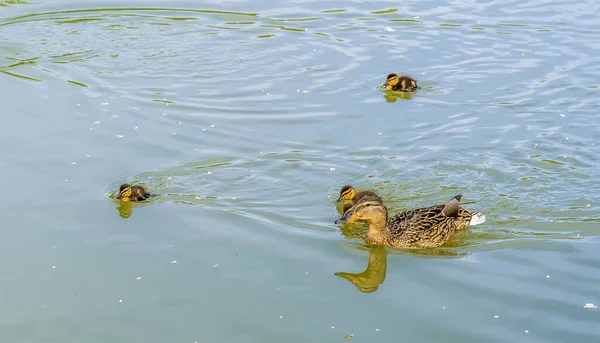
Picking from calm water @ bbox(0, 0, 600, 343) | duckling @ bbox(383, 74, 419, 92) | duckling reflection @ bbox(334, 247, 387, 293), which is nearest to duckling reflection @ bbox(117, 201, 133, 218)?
calm water @ bbox(0, 0, 600, 343)

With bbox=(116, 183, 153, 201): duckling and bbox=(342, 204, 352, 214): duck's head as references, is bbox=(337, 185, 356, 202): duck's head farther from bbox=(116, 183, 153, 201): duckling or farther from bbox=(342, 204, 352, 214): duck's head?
bbox=(116, 183, 153, 201): duckling

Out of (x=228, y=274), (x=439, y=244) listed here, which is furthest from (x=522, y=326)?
(x=228, y=274)

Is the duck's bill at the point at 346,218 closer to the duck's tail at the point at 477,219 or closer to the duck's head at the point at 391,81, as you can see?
the duck's tail at the point at 477,219

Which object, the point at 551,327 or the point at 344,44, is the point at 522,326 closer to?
the point at 551,327

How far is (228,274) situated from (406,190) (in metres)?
2.47

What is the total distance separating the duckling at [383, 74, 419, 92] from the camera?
11.8 metres

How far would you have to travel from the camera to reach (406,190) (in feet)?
31.2

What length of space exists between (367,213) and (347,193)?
680 mm

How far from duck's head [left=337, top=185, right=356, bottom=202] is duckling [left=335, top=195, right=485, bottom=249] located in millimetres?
527

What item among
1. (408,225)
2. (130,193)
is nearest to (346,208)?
(408,225)

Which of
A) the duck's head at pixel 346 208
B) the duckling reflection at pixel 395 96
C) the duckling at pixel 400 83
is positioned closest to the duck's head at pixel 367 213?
the duck's head at pixel 346 208

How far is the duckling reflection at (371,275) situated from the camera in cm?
757

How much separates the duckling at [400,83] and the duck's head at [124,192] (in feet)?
13.3

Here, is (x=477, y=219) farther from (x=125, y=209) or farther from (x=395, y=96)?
(x=395, y=96)
